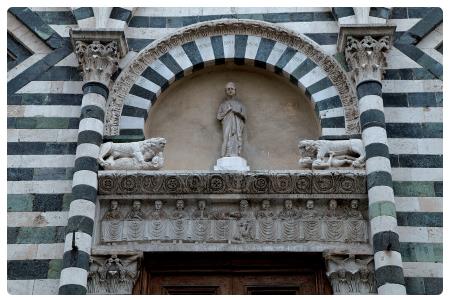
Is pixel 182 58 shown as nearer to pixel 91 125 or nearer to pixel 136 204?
pixel 91 125

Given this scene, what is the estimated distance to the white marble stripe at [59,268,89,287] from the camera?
984 centimetres

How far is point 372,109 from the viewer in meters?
10.9

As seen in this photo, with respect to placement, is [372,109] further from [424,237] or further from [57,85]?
[57,85]

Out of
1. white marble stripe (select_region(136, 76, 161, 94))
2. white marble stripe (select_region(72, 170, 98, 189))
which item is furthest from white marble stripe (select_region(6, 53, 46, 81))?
white marble stripe (select_region(72, 170, 98, 189))

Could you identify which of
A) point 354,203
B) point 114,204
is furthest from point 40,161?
point 354,203

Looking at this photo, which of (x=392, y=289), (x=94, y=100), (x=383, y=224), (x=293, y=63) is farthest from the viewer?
(x=293, y=63)

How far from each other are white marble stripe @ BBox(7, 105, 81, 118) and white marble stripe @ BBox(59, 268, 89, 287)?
2144 millimetres

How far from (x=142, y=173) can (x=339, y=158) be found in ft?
7.32

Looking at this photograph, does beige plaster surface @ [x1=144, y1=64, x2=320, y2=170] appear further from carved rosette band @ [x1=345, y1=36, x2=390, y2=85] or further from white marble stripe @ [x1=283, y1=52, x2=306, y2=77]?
carved rosette band @ [x1=345, y1=36, x2=390, y2=85]

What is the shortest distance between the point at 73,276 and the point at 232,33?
378cm

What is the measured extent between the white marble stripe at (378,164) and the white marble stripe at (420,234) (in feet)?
2.18

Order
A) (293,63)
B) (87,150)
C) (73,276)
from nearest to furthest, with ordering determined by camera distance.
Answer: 1. (73,276)
2. (87,150)
3. (293,63)

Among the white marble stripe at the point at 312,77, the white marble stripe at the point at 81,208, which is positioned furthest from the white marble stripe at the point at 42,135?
the white marble stripe at the point at 312,77

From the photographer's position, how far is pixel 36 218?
1052cm
